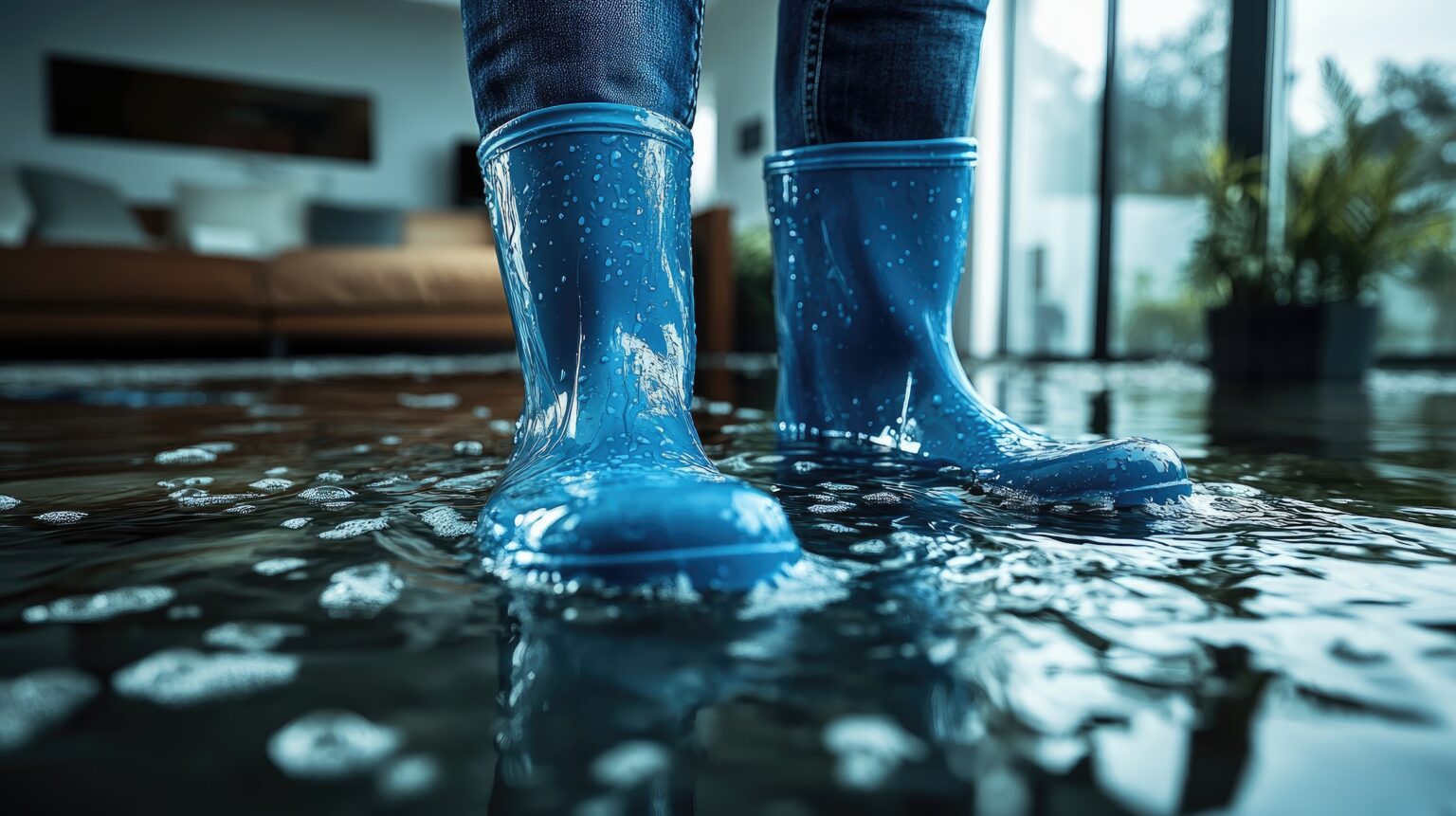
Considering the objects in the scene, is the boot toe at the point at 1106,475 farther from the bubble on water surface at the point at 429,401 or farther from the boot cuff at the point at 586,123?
the bubble on water surface at the point at 429,401

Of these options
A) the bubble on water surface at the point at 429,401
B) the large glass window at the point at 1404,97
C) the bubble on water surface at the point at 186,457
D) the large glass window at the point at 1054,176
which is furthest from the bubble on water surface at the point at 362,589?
the large glass window at the point at 1054,176

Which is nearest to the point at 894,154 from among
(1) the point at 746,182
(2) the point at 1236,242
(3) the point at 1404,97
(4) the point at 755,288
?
(2) the point at 1236,242

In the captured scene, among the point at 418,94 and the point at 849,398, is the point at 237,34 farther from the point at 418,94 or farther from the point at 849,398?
the point at 849,398

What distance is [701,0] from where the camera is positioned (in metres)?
0.58

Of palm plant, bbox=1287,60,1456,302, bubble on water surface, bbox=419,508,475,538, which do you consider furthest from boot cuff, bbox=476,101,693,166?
palm plant, bbox=1287,60,1456,302

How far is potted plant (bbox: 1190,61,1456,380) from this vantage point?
244cm

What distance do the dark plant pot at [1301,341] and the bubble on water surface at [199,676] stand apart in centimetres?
265

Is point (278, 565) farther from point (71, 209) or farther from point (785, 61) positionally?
point (71, 209)

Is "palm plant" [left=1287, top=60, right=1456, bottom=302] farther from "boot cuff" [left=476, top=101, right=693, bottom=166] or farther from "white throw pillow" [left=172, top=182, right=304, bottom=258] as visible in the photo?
"white throw pillow" [left=172, top=182, right=304, bottom=258]

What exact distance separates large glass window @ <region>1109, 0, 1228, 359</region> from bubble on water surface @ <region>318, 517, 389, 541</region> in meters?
3.23

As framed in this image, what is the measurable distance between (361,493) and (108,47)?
5.69 m

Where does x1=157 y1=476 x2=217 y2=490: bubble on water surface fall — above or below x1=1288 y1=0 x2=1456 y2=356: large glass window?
below

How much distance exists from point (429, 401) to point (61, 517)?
102 centimetres

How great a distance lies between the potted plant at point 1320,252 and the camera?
244 centimetres
